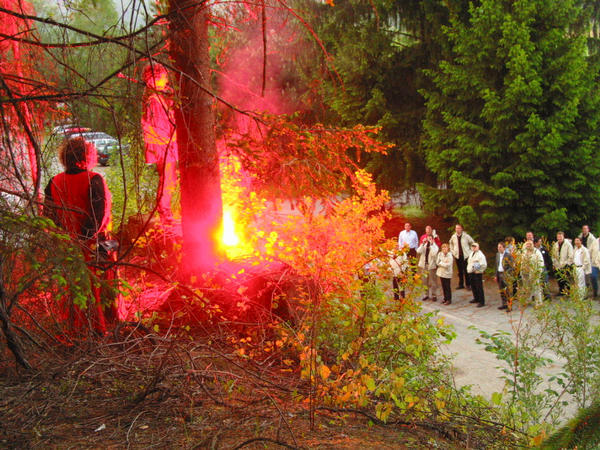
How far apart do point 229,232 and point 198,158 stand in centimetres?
140

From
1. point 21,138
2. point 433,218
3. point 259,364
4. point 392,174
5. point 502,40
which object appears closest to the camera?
point 21,138

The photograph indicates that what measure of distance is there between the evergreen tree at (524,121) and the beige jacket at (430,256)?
85.5 inches

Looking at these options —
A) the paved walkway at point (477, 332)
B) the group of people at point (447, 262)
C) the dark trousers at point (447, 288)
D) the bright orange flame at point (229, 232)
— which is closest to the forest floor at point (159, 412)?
the paved walkway at point (477, 332)

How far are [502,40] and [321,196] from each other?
10.7 meters

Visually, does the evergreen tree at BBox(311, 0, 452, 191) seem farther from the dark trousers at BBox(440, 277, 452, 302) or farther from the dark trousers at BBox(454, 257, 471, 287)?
the dark trousers at BBox(440, 277, 452, 302)

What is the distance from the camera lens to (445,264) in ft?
40.5

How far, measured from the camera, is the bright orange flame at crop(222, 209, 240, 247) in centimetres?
709

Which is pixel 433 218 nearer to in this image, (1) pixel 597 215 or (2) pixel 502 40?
(1) pixel 597 215

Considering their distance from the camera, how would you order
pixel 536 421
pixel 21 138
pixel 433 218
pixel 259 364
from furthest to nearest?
pixel 433 218
pixel 259 364
pixel 536 421
pixel 21 138

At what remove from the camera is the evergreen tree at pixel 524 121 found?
14047mm

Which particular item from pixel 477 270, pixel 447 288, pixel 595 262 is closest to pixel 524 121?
pixel 595 262

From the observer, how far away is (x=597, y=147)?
14.4m

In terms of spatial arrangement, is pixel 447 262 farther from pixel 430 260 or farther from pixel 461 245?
pixel 461 245

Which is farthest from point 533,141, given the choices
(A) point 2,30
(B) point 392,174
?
(A) point 2,30
